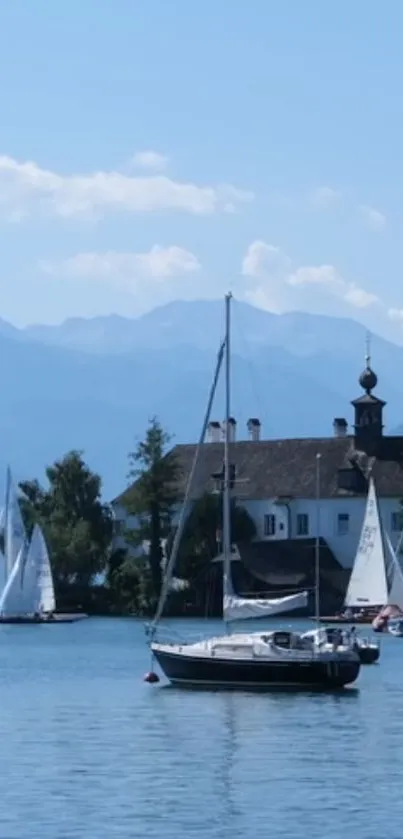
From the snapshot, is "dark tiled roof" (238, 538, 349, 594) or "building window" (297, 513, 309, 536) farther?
"building window" (297, 513, 309, 536)

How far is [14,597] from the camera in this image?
388ft

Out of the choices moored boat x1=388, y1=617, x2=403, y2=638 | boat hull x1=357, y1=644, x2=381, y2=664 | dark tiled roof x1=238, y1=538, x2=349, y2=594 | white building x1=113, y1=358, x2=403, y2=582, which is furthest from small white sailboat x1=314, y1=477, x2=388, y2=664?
boat hull x1=357, y1=644, x2=381, y2=664

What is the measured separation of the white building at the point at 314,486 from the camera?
132750 millimetres

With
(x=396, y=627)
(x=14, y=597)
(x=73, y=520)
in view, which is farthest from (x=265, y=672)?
(x=73, y=520)

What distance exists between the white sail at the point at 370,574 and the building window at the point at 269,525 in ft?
84.5

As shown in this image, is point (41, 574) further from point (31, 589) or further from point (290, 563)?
point (290, 563)

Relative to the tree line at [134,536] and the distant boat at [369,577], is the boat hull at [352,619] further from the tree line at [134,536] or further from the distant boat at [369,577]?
the tree line at [134,536]

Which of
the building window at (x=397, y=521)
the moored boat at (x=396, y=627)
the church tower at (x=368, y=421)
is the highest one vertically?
the church tower at (x=368, y=421)

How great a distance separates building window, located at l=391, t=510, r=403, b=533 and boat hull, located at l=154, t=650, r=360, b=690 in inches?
2635

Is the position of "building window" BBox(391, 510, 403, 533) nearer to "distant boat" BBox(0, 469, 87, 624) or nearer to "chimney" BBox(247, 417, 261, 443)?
"chimney" BBox(247, 417, 261, 443)

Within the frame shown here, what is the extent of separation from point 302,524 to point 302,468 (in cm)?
385

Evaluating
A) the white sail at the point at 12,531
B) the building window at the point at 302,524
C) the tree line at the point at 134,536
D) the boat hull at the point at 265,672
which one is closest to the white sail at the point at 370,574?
the tree line at the point at 134,536

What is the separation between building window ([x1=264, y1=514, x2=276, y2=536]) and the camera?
135 metres

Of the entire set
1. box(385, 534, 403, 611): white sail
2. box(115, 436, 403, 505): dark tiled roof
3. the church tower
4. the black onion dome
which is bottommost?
box(385, 534, 403, 611): white sail
